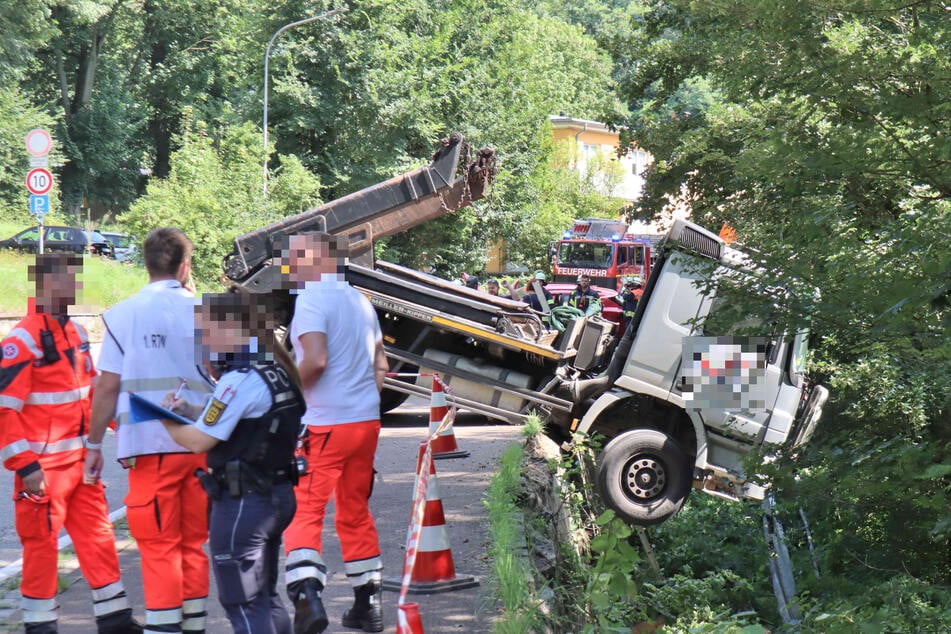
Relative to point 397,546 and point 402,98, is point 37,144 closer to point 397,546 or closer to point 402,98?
point 397,546

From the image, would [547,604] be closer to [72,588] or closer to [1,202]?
[72,588]

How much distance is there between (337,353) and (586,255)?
31.6 meters

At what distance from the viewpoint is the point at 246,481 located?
13.5 feet

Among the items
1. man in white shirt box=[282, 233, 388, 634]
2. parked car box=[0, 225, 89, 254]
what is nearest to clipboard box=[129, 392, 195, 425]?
man in white shirt box=[282, 233, 388, 634]

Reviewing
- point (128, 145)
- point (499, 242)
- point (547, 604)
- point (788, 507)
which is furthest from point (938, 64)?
point (128, 145)

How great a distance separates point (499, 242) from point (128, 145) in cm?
2608

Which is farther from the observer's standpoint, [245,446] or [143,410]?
[143,410]

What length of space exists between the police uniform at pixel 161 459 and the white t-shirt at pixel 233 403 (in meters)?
0.45

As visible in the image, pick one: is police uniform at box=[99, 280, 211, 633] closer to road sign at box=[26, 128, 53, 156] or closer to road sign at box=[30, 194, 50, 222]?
road sign at box=[26, 128, 53, 156]

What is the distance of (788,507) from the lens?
677 centimetres

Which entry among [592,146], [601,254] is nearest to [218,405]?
[601,254]

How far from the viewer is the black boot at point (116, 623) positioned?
16.3ft

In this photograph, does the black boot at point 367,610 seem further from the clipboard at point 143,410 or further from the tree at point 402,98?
the tree at point 402,98

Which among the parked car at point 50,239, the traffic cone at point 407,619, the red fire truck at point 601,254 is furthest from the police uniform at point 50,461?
the parked car at point 50,239
